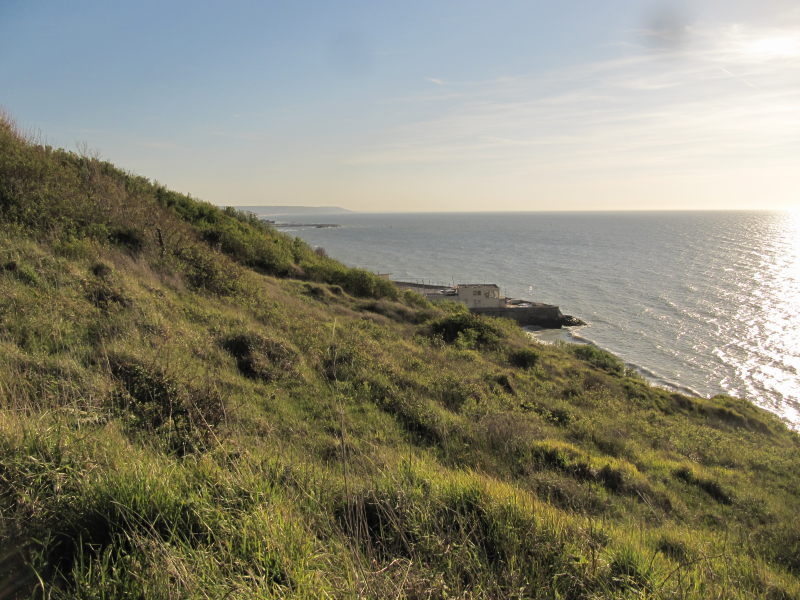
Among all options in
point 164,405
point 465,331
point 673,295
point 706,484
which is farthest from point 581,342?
point 164,405

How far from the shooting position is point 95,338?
7.59 meters

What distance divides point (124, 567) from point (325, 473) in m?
1.93

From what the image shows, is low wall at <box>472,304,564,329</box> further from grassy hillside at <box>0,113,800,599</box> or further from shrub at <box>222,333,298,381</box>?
shrub at <box>222,333,298,381</box>

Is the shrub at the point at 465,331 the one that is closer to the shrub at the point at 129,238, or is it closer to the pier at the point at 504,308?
the shrub at the point at 129,238

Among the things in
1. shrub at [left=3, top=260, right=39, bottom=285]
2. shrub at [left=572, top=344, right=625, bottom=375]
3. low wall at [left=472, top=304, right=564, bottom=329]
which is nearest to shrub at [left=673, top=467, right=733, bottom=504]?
shrub at [left=3, top=260, right=39, bottom=285]

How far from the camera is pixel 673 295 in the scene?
199ft

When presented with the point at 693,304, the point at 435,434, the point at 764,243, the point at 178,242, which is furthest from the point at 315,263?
the point at 764,243

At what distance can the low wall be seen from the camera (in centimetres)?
5028

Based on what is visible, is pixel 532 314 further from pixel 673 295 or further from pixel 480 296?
pixel 673 295

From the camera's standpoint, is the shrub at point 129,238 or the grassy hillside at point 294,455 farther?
the shrub at point 129,238

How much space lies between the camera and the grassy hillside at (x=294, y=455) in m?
2.73

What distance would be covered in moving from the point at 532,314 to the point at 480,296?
247 inches

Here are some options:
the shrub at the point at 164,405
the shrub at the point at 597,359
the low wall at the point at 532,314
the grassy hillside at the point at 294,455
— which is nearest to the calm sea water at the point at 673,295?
the low wall at the point at 532,314

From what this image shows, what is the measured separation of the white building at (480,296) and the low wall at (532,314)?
1011 millimetres
